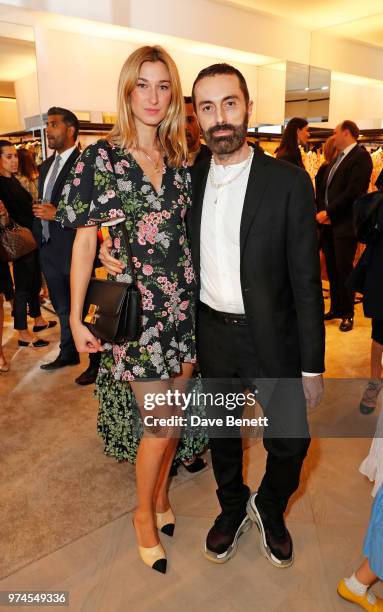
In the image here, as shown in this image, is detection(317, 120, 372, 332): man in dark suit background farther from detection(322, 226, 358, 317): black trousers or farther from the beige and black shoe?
the beige and black shoe

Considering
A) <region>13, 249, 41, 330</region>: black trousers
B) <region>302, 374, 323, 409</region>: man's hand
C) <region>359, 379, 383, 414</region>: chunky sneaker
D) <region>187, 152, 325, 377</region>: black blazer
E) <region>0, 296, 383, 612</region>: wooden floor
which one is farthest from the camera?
<region>13, 249, 41, 330</region>: black trousers

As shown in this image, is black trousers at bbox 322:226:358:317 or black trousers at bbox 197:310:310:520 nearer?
black trousers at bbox 197:310:310:520

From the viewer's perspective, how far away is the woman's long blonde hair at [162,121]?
1478 millimetres

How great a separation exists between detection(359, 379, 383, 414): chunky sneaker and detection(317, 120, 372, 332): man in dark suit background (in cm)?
161

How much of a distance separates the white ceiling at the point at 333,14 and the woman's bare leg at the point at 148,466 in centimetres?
534

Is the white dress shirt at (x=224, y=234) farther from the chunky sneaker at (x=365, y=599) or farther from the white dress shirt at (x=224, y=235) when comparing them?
the chunky sneaker at (x=365, y=599)

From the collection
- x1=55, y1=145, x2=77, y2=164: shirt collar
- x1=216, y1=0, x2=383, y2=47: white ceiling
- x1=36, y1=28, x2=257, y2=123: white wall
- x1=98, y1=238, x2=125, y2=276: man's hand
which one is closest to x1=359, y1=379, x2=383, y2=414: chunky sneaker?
x1=98, y1=238, x2=125, y2=276: man's hand

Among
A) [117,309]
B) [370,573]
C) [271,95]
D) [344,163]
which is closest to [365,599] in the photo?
[370,573]

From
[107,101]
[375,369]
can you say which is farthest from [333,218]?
[107,101]

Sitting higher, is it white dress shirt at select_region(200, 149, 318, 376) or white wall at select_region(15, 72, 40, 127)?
white wall at select_region(15, 72, 40, 127)

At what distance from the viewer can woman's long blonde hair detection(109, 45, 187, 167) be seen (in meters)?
1.48

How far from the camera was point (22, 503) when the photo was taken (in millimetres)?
2152

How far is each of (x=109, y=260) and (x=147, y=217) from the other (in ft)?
0.63

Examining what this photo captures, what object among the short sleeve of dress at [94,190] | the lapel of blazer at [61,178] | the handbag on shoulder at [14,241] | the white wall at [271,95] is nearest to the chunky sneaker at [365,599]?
the short sleeve of dress at [94,190]
